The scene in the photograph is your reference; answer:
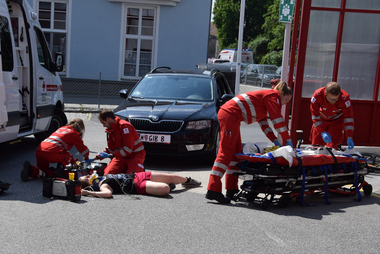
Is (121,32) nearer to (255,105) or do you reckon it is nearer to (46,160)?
(46,160)

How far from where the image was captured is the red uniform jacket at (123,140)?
6082 mm

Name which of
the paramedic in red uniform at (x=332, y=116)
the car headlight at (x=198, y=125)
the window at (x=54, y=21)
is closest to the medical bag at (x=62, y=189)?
the car headlight at (x=198, y=125)

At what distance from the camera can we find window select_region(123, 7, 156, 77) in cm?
1842

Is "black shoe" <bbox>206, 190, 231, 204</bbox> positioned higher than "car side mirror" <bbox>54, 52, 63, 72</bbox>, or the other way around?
"car side mirror" <bbox>54, 52, 63, 72</bbox>

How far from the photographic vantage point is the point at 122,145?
6.25m

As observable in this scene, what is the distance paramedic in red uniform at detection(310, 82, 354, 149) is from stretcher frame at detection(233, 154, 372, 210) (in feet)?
3.33

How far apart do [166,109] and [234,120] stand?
243 cm

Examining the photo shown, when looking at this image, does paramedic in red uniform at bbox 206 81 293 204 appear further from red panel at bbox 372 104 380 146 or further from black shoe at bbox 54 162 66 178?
red panel at bbox 372 104 380 146

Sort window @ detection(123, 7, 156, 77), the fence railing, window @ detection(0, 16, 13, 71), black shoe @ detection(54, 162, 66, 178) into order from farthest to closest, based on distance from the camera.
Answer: window @ detection(123, 7, 156, 77) → the fence railing → window @ detection(0, 16, 13, 71) → black shoe @ detection(54, 162, 66, 178)

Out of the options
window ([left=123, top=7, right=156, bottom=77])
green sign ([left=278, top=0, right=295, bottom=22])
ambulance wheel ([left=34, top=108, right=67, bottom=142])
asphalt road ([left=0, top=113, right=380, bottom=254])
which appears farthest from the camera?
window ([left=123, top=7, right=156, bottom=77])

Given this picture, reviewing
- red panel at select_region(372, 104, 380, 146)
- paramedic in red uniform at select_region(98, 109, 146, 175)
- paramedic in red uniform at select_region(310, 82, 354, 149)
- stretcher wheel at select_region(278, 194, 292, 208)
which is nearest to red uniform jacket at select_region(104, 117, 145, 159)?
paramedic in red uniform at select_region(98, 109, 146, 175)

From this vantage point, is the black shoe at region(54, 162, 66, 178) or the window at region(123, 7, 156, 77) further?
the window at region(123, 7, 156, 77)

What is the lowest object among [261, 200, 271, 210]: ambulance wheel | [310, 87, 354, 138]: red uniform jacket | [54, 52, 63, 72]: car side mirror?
[261, 200, 271, 210]: ambulance wheel

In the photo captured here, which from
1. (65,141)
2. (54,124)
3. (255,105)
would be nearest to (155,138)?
(65,141)
